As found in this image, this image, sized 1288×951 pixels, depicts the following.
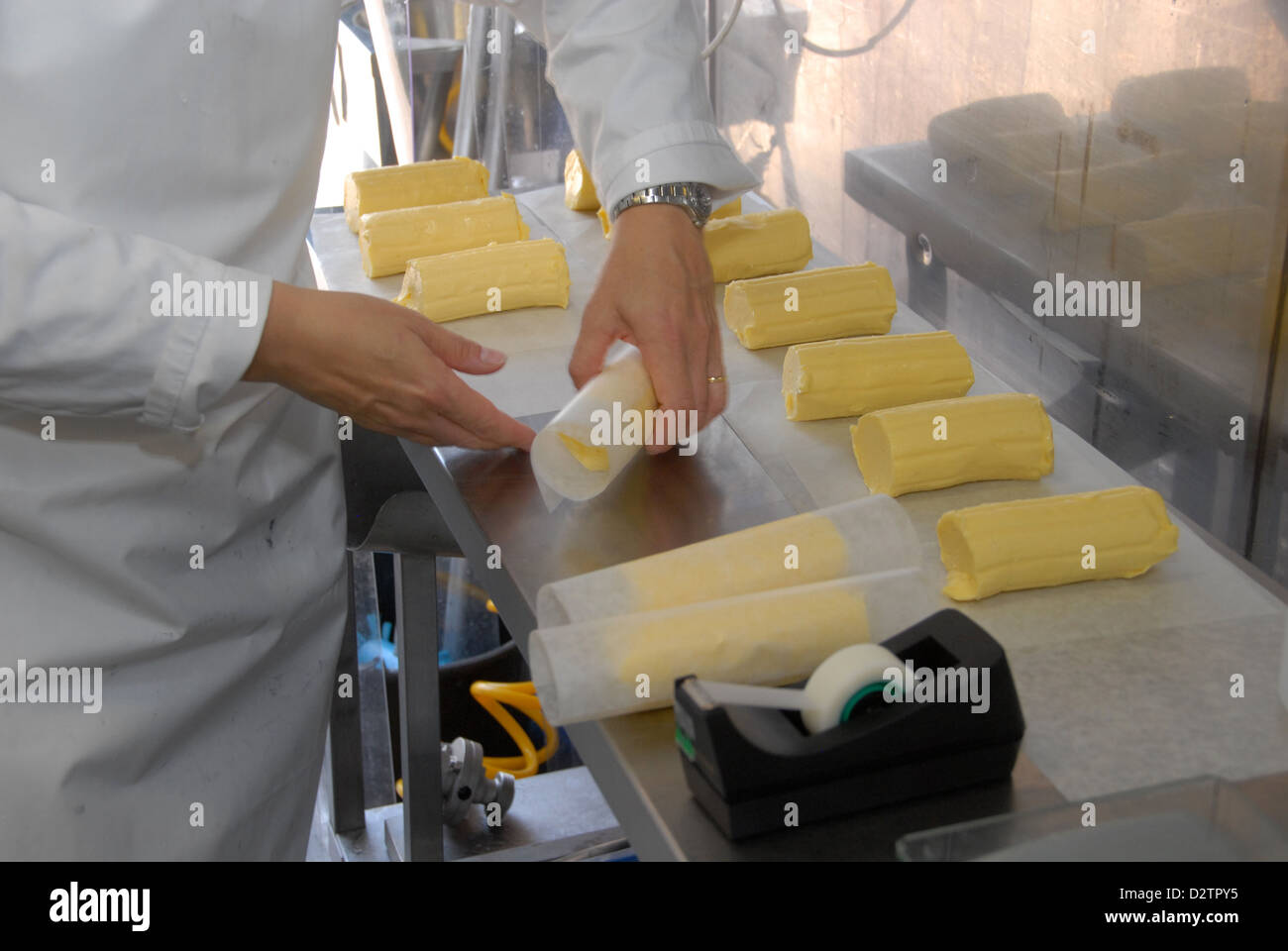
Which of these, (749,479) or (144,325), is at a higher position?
(144,325)

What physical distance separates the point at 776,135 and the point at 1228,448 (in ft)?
5.06

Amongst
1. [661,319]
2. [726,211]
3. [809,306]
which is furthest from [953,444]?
[726,211]

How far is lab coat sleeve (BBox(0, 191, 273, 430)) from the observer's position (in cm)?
108

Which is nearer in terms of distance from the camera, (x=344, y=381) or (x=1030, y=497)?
(x=344, y=381)

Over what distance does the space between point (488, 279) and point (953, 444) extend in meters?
0.83

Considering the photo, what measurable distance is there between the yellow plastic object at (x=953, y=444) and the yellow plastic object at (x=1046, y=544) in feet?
0.52

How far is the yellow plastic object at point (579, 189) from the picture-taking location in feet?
7.63

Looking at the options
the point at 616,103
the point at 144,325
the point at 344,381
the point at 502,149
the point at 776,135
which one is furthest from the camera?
the point at 502,149

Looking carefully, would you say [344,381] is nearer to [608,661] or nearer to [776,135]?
[608,661]

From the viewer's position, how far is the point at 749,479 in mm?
1396

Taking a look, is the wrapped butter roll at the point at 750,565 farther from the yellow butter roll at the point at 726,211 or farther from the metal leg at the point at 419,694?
the yellow butter roll at the point at 726,211

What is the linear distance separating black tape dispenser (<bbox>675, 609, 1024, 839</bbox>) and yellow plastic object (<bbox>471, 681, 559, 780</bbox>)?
5.43 feet
